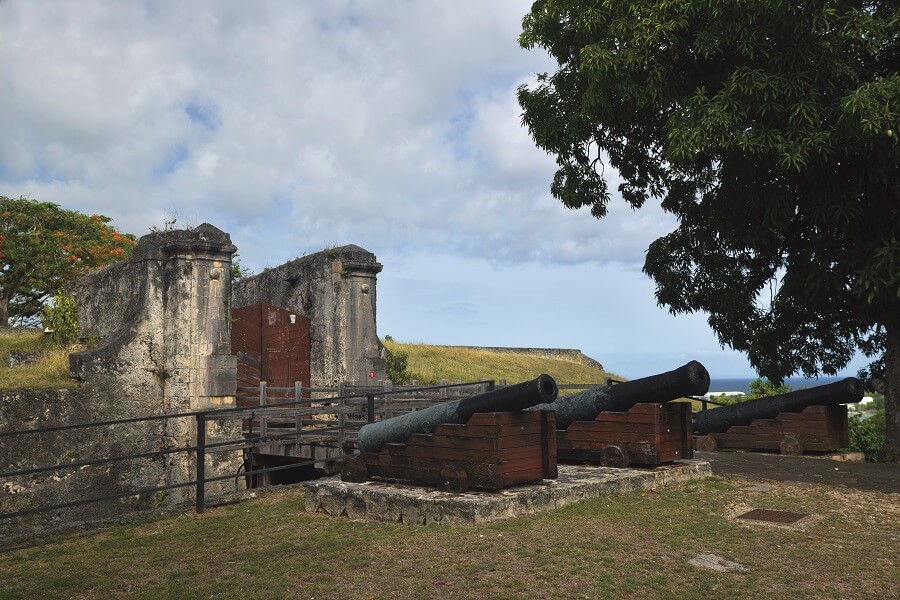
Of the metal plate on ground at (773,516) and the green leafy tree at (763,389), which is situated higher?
the green leafy tree at (763,389)

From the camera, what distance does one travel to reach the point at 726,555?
18.9ft

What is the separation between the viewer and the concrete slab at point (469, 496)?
686 cm

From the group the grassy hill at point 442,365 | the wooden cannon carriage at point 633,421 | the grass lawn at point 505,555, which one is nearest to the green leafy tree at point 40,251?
the grassy hill at point 442,365

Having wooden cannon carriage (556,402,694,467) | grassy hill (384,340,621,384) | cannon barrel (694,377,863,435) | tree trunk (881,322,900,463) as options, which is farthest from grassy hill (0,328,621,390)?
tree trunk (881,322,900,463)

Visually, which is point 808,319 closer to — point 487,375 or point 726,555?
point 726,555

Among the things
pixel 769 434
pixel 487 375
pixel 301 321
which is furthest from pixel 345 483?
pixel 487 375

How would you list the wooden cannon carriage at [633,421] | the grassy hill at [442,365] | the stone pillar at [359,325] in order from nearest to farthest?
the wooden cannon carriage at [633,421], the grassy hill at [442,365], the stone pillar at [359,325]

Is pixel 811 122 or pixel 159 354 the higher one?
pixel 811 122

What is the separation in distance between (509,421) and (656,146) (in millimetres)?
9133

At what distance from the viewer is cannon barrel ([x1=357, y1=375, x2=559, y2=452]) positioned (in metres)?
7.06

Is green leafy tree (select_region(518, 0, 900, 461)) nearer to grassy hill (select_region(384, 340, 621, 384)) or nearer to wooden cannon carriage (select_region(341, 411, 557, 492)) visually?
wooden cannon carriage (select_region(341, 411, 557, 492))

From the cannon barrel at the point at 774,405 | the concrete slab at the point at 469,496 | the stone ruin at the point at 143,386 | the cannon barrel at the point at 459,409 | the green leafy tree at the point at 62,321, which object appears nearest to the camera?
the concrete slab at the point at 469,496

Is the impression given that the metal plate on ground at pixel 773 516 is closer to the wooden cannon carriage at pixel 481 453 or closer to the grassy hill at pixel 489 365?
the wooden cannon carriage at pixel 481 453

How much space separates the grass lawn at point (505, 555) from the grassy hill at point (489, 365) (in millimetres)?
27626
